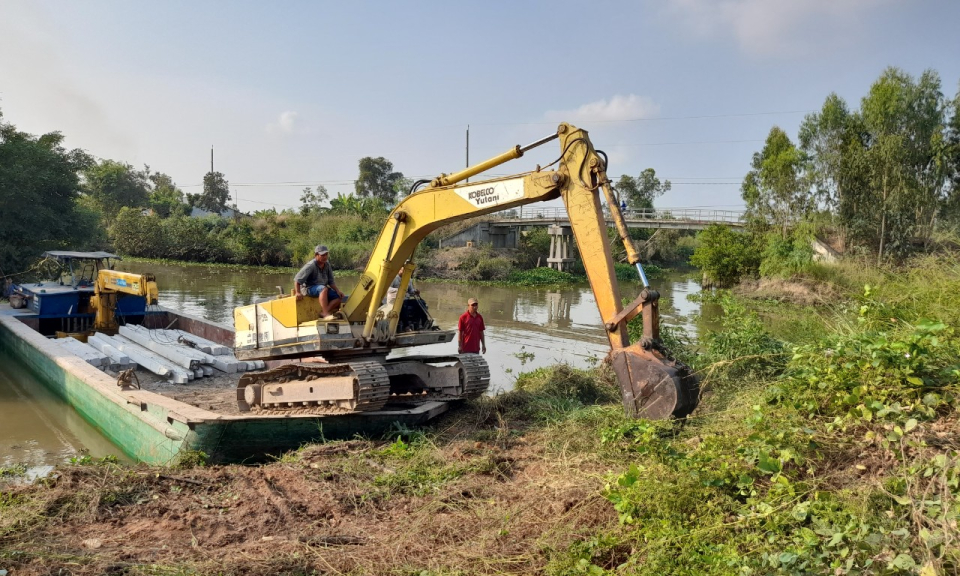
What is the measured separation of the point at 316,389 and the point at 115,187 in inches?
2969

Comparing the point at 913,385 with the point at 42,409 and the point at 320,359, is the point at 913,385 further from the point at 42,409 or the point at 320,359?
the point at 42,409

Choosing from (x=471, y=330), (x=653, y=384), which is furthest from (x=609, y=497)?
(x=471, y=330)

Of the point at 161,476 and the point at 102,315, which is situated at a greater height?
the point at 102,315

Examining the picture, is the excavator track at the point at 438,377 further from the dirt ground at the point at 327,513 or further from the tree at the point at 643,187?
the tree at the point at 643,187

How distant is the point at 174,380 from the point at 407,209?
593 cm

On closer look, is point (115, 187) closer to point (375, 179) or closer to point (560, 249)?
point (375, 179)

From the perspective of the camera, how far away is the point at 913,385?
15.6ft

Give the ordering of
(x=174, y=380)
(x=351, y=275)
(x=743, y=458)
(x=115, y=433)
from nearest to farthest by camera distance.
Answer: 1. (x=743, y=458)
2. (x=115, y=433)
3. (x=174, y=380)
4. (x=351, y=275)

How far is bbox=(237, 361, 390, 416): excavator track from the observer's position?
24.5 ft

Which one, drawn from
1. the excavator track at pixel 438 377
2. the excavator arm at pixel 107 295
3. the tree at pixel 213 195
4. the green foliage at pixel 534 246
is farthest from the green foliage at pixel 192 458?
the tree at pixel 213 195

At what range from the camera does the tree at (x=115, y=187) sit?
217 feet

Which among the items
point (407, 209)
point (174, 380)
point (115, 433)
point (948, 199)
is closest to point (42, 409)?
point (174, 380)

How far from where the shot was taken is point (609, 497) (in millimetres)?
4559

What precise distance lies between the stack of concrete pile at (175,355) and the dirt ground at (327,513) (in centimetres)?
506
